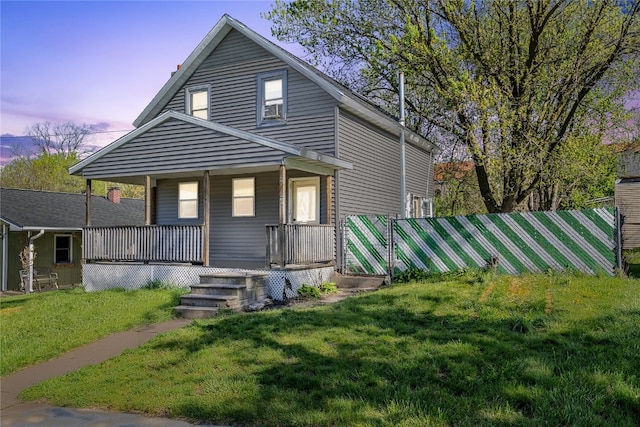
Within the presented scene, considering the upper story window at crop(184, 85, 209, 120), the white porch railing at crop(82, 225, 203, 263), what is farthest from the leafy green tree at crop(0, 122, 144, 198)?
the white porch railing at crop(82, 225, 203, 263)

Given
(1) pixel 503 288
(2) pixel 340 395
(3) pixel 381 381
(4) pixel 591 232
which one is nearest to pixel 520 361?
(3) pixel 381 381

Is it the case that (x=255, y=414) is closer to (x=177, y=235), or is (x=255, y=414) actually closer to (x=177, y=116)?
(x=177, y=235)

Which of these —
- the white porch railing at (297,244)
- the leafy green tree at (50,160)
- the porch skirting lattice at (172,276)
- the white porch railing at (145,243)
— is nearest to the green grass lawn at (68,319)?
the porch skirting lattice at (172,276)

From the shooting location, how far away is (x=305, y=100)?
45.4 ft

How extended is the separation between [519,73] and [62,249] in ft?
69.9

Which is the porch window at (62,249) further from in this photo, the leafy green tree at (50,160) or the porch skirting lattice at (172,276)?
the leafy green tree at (50,160)

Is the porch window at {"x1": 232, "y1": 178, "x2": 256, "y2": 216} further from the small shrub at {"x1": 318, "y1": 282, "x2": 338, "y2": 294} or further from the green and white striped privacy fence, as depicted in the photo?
the green and white striped privacy fence

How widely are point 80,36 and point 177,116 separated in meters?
3.85

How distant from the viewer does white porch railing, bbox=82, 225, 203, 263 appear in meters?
12.5

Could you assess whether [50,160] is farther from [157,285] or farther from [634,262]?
[634,262]

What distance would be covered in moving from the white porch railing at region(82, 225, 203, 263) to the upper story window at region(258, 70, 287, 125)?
4192mm

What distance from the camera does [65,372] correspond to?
6738 mm

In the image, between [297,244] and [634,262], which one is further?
[634,262]

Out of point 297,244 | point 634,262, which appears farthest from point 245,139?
point 634,262
